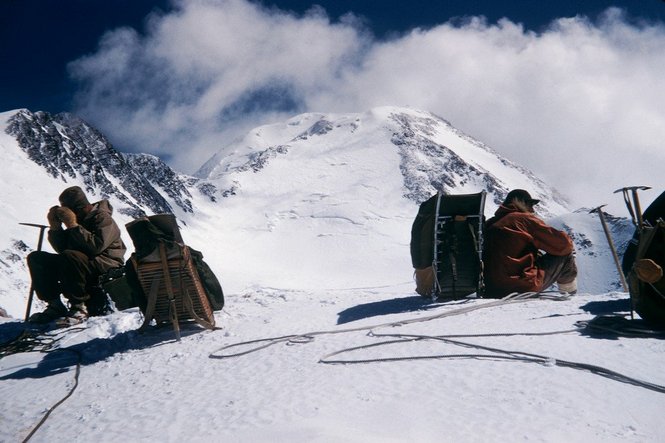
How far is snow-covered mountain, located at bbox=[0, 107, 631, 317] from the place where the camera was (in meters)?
42.7

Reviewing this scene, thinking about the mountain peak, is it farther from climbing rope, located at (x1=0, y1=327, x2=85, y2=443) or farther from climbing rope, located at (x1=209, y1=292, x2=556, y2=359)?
climbing rope, located at (x1=0, y1=327, x2=85, y2=443)

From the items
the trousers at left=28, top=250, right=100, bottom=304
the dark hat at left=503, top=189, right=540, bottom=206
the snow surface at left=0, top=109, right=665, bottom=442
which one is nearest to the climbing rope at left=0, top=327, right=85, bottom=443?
the snow surface at left=0, top=109, right=665, bottom=442

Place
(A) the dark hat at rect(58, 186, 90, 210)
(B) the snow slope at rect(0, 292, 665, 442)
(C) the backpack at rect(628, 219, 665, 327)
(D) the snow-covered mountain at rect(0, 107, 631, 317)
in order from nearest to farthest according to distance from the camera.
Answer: (B) the snow slope at rect(0, 292, 665, 442) → (C) the backpack at rect(628, 219, 665, 327) → (A) the dark hat at rect(58, 186, 90, 210) → (D) the snow-covered mountain at rect(0, 107, 631, 317)

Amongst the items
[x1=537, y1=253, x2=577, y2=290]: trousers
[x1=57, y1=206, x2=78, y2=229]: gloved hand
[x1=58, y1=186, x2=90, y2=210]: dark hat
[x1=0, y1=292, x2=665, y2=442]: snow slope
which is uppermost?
[x1=58, y1=186, x2=90, y2=210]: dark hat

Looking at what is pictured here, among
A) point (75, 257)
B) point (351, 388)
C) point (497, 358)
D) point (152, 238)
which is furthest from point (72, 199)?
point (497, 358)

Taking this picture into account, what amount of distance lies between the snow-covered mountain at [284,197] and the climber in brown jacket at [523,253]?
2123 cm

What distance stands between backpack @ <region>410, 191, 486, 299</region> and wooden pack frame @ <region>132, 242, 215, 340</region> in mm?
2877

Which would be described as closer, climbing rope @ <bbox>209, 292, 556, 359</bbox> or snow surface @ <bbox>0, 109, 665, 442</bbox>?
snow surface @ <bbox>0, 109, 665, 442</bbox>

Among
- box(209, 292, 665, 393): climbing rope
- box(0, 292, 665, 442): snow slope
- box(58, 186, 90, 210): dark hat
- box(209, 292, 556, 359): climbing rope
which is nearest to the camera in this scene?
box(0, 292, 665, 442): snow slope

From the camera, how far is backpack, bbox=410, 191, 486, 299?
525cm

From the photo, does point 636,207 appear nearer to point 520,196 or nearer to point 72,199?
point 520,196

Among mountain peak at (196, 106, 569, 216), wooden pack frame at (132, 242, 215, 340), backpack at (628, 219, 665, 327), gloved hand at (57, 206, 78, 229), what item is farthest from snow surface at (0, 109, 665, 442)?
mountain peak at (196, 106, 569, 216)

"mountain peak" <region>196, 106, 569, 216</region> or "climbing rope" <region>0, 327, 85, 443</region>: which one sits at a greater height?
"mountain peak" <region>196, 106, 569, 216</region>

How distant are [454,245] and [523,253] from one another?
0.81m
